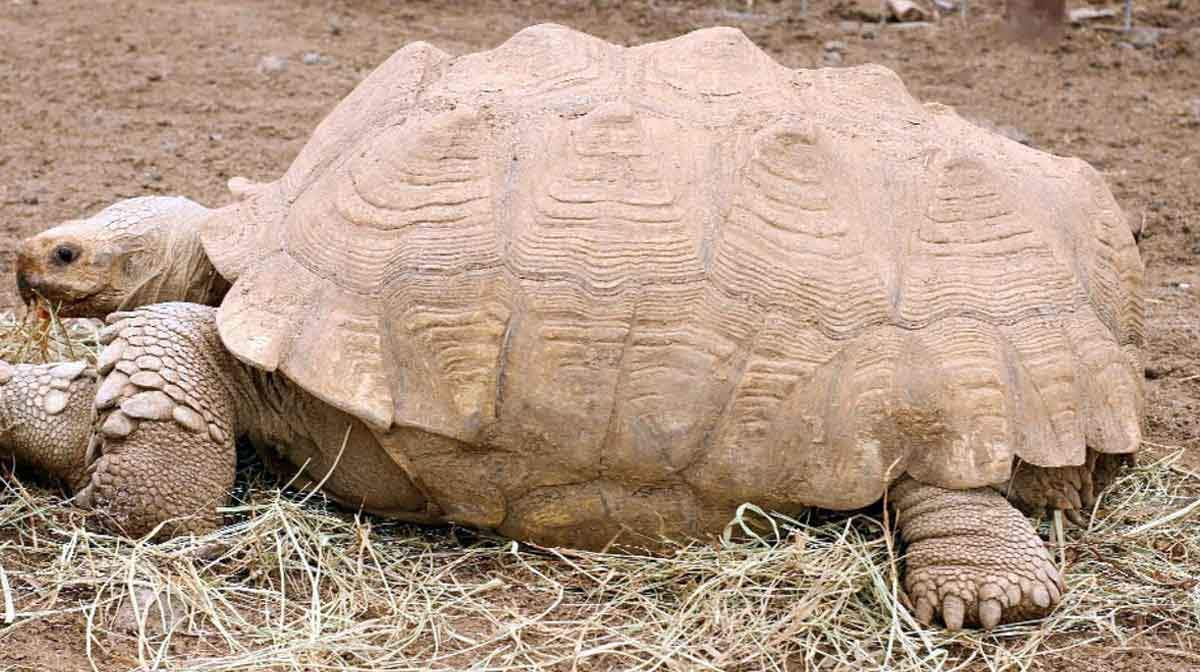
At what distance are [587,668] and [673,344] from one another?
0.79 meters

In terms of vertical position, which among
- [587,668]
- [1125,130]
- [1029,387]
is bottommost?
[1125,130]

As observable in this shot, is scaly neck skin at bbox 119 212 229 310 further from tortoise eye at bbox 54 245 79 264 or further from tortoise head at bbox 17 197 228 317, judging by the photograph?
tortoise eye at bbox 54 245 79 264

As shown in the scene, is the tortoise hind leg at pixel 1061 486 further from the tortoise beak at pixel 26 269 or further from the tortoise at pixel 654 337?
the tortoise beak at pixel 26 269

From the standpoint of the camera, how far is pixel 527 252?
12.0 feet

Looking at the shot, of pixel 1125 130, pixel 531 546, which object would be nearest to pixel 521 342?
pixel 531 546

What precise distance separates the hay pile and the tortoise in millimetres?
97

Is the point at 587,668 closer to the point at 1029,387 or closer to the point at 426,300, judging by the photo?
the point at 426,300

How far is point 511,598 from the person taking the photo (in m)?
3.74

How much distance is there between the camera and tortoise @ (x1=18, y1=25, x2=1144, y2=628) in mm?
3643

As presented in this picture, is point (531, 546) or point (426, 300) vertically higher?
point (426, 300)

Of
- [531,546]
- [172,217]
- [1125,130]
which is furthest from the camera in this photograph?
[1125,130]

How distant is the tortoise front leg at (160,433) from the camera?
3781 mm

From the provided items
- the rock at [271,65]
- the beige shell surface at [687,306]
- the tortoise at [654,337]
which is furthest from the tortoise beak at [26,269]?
the rock at [271,65]

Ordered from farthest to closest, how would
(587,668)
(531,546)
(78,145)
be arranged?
(78,145)
(531,546)
(587,668)
